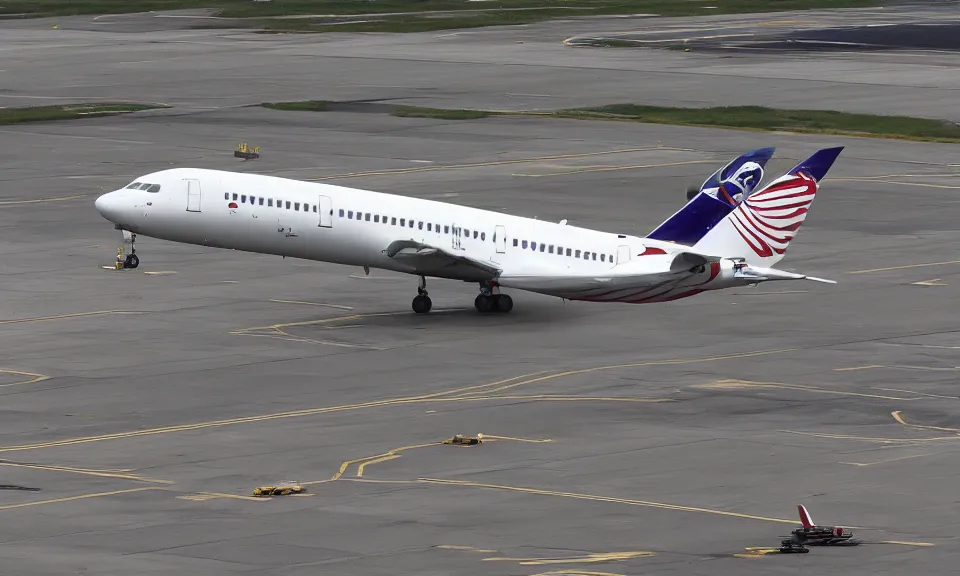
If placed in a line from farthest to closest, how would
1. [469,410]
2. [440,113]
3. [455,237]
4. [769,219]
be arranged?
[440,113], [455,237], [769,219], [469,410]

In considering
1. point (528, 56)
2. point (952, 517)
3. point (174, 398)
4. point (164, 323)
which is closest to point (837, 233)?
point (164, 323)

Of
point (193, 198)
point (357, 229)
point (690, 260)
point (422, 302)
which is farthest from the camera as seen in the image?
point (193, 198)

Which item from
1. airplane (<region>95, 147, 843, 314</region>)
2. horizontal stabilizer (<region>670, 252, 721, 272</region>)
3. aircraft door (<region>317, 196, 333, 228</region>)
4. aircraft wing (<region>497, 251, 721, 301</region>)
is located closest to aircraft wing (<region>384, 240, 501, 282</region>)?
airplane (<region>95, 147, 843, 314</region>)

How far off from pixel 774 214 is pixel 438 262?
38.9ft

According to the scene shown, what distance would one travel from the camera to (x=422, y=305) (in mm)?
68375

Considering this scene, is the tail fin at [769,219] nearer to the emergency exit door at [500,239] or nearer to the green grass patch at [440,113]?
the emergency exit door at [500,239]

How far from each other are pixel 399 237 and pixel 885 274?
20765mm

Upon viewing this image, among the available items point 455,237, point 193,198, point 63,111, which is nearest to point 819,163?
point 455,237

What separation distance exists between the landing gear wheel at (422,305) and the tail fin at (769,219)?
32.4 feet

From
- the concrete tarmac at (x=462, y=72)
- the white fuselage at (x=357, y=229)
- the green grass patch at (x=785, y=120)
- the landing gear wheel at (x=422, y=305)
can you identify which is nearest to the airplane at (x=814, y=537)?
the white fuselage at (x=357, y=229)

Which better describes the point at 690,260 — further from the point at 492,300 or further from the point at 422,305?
the point at 422,305

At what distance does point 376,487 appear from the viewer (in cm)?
4412

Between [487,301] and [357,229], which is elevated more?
[357,229]

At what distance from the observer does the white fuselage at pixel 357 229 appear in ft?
219
